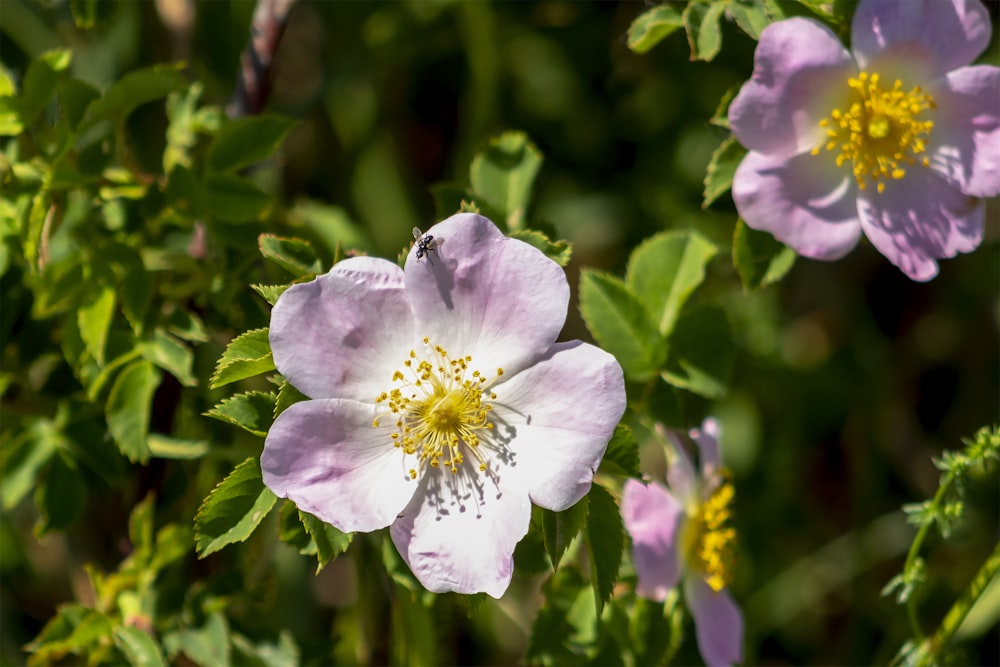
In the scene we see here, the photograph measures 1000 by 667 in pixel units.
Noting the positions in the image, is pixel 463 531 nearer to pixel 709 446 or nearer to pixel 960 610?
pixel 709 446

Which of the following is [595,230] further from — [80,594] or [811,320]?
[80,594]

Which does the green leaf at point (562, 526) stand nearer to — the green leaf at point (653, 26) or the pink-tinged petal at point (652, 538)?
the pink-tinged petal at point (652, 538)

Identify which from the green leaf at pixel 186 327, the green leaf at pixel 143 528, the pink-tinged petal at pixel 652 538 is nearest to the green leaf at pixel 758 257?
the pink-tinged petal at pixel 652 538

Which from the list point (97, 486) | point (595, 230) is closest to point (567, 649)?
point (97, 486)

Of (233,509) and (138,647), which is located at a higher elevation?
(233,509)

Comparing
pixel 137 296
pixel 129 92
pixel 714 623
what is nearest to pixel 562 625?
pixel 714 623

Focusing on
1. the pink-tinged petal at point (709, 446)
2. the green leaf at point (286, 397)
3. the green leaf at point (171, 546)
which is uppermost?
the green leaf at point (286, 397)

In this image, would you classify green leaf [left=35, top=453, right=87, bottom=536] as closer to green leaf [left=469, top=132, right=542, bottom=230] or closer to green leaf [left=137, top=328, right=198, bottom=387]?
green leaf [left=137, top=328, right=198, bottom=387]
